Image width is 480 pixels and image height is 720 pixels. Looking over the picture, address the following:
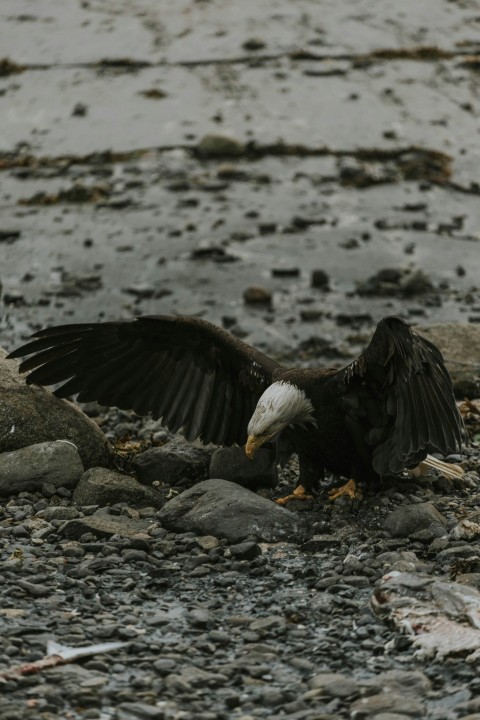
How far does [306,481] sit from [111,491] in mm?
1085

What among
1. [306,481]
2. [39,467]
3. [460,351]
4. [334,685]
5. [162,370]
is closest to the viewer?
[334,685]

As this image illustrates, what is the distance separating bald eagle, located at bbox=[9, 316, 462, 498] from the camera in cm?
618

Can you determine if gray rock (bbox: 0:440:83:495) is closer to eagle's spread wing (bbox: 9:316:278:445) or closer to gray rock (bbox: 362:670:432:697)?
eagle's spread wing (bbox: 9:316:278:445)

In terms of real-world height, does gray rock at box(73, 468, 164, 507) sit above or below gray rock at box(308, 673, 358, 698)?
below

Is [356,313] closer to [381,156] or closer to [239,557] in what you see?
[381,156]

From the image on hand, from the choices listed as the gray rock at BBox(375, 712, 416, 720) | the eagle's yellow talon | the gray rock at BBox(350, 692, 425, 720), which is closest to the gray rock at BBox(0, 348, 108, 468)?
the eagle's yellow talon

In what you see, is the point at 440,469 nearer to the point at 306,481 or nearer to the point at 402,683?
the point at 306,481

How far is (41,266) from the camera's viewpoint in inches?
512

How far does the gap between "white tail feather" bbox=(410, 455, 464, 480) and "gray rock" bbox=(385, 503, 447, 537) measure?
747 millimetres

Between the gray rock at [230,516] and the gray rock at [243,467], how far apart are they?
604mm

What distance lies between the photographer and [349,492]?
672 cm

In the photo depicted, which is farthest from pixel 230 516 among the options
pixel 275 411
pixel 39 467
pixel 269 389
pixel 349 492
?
pixel 39 467

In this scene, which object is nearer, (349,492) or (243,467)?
(349,492)

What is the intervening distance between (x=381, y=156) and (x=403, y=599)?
1128 cm
